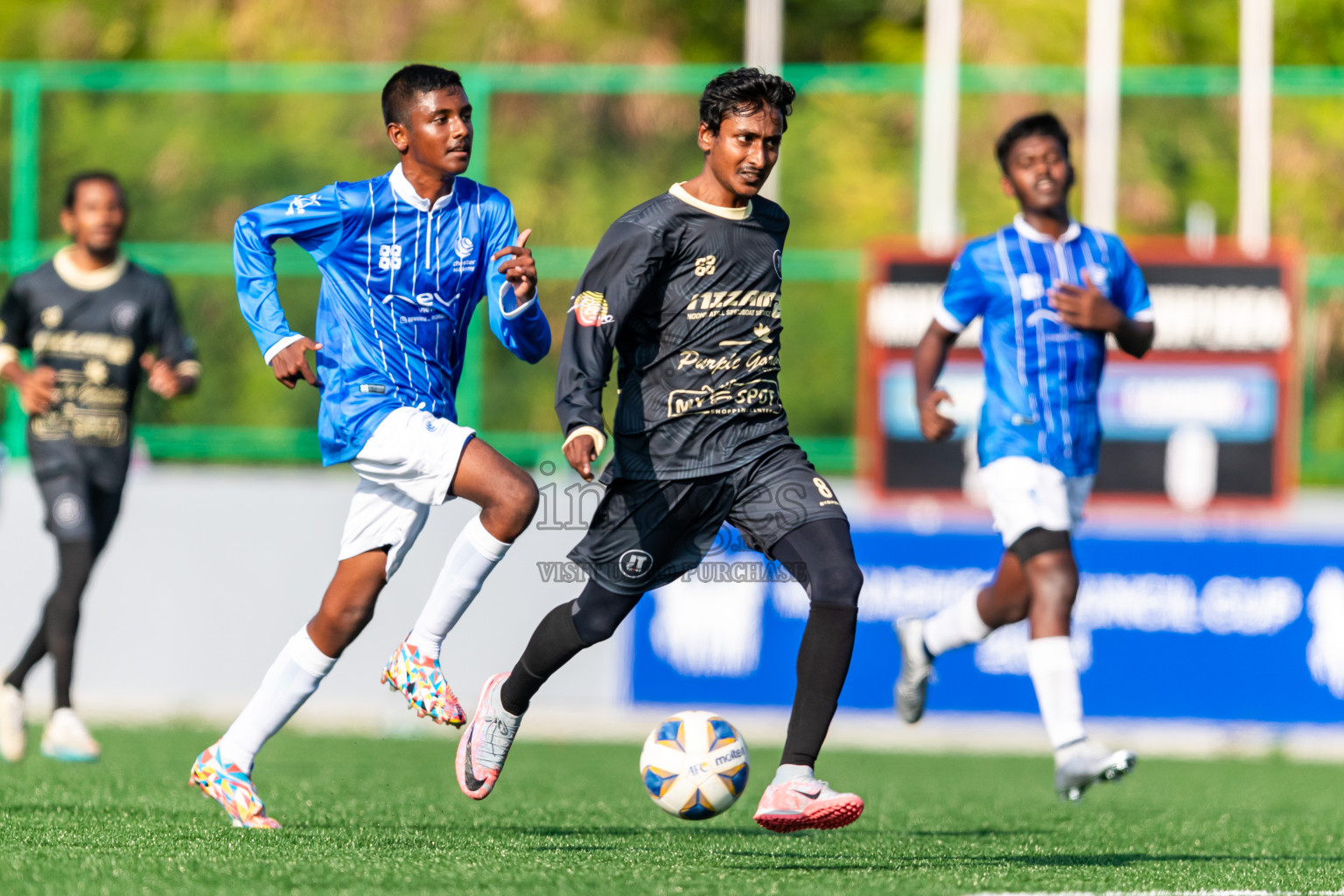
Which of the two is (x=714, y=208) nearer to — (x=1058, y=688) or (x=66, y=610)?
(x=1058, y=688)

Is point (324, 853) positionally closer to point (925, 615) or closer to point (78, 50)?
point (925, 615)

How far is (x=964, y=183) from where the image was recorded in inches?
670

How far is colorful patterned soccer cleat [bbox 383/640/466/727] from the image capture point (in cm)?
539

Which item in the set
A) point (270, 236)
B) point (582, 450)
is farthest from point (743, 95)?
point (270, 236)

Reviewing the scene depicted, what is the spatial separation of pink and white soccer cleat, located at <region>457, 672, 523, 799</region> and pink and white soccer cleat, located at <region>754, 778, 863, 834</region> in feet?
3.44

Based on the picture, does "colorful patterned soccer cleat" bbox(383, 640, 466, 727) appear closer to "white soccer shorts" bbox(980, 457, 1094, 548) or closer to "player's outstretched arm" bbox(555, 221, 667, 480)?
"player's outstretched arm" bbox(555, 221, 667, 480)

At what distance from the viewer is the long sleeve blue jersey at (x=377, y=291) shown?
5.66 metres

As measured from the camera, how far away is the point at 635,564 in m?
5.49

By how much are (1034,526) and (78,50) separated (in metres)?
17.6

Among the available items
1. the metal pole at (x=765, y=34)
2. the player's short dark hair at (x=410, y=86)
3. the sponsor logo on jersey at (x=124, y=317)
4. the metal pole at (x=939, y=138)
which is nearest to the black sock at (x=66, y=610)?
the sponsor logo on jersey at (x=124, y=317)

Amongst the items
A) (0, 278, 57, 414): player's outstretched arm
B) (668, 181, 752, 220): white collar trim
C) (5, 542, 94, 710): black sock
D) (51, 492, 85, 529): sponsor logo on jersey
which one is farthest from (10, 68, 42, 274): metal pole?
(668, 181, 752, 220): white collar trim

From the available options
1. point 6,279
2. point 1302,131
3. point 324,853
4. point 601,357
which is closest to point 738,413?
point 601,357

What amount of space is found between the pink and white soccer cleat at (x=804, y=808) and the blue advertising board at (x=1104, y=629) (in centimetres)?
553

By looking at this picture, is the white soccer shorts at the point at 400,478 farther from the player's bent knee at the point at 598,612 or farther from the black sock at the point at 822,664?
the black sock at the point at 822,664
